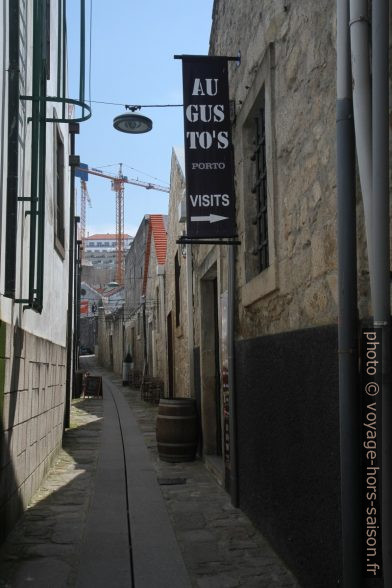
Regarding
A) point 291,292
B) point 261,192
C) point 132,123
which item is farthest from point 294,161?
point 132,123

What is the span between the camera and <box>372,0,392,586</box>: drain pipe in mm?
2758

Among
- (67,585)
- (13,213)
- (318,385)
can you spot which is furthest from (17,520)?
(318,385)

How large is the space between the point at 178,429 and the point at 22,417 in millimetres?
3045

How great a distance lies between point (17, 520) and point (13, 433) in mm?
890

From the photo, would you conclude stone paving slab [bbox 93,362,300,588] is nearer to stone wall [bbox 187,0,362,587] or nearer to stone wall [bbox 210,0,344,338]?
stone wall [bbox 187,0,362,587]

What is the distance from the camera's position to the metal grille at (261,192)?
555cm

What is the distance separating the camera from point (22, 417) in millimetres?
5742

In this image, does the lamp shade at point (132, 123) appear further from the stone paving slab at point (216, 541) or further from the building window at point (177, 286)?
the stone paving slab at point (216, 541)

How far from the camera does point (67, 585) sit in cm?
409

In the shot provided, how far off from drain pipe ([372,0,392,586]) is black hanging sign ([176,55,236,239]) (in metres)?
3.14

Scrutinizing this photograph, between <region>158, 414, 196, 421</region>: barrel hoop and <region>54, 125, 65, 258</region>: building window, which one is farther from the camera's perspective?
<region>54, 125, 65, 258</region>: building window

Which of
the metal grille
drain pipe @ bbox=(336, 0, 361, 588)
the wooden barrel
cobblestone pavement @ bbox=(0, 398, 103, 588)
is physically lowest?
cobblestone pavement @ bbox=(0, 398, 103, 588)

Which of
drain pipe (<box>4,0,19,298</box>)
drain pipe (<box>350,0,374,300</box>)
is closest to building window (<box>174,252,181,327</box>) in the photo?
drain pipe (<box>4,0,19,298</box>)

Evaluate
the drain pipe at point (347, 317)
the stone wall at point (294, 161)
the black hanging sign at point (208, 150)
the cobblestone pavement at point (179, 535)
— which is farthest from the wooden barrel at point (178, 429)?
the drain pipe at point (347, 317)
